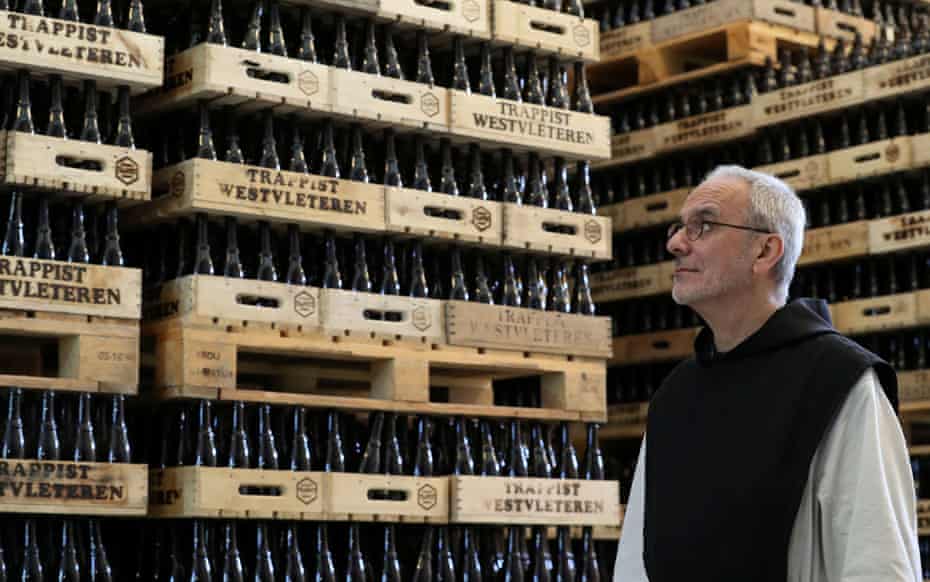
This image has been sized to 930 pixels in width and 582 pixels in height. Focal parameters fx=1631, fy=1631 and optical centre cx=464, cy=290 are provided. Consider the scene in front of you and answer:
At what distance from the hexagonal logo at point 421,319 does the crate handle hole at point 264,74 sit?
130 cm

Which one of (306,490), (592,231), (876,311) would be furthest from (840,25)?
(306,490)

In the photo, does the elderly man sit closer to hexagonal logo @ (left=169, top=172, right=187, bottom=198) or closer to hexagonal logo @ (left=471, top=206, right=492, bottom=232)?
hexagonal logo @ (left=169, top=172, right=187, bottom=198)

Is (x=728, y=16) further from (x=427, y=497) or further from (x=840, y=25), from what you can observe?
(x=427, y=497)

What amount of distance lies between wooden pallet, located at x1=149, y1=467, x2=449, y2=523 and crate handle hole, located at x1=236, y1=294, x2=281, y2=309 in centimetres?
79

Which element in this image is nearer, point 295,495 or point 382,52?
point 295,495

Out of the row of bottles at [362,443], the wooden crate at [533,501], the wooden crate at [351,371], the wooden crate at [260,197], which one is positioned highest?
the wooden crate at [260,197]

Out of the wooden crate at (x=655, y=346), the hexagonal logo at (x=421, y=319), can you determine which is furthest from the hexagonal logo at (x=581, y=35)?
the wooden crate at (x=655, y=346)

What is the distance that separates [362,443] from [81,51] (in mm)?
2340

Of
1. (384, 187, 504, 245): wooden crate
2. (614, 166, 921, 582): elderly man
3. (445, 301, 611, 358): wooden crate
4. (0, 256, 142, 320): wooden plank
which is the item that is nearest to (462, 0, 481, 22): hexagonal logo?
(384, 187, 504, 245): wooden crate

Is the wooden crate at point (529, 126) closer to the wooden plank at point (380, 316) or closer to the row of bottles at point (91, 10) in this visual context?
the wooden plank at point (380, 316)

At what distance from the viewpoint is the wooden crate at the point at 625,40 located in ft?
35.8

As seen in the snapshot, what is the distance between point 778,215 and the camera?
399cm

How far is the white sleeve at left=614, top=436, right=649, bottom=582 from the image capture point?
13.8ft

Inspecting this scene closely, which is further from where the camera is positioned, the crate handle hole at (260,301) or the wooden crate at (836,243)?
the wooden crate at (836,243)
